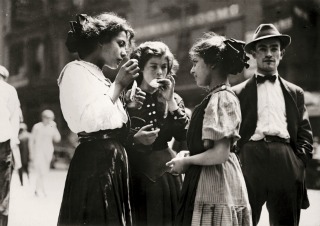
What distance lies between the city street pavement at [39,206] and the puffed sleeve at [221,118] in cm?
95

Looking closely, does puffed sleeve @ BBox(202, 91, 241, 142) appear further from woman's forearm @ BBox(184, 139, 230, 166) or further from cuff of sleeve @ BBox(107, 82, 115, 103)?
cuff of sleeve @ BBox(107, 82, 115, 103)

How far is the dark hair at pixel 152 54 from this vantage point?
8.18 feet

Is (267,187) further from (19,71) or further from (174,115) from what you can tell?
(19,71)

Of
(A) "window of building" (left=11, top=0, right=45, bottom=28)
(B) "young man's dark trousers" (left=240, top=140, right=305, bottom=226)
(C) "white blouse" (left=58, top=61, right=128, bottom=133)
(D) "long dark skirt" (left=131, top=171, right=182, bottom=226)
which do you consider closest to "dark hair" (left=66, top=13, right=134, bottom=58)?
(C) "white blouse" (left=58, top=61, right=128, bottom=133)

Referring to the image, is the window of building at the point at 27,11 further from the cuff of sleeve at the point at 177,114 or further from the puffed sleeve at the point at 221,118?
the puffed sleeve at the point at 221,118

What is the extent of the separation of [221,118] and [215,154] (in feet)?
0.57

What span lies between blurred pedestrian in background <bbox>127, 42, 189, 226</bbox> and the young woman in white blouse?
6.3 inches

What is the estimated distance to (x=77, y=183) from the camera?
2207mm

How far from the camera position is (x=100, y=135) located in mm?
2160

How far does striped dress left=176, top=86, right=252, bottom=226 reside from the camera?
198 cm

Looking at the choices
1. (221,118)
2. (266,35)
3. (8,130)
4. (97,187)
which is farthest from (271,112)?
(8,130)

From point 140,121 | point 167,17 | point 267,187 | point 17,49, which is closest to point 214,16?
point 167,17

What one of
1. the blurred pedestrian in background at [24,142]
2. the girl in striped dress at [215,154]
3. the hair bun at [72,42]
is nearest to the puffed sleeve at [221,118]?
the girl in striped dress at [215,154]

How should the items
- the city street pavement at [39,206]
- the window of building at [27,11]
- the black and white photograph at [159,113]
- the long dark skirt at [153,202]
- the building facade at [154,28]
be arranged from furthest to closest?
the window of building at [27,11], the building facade at [154,28], the city street pavement at [39,206], the long dark skirt at [153,202], the black and white photograph at [159,113]
